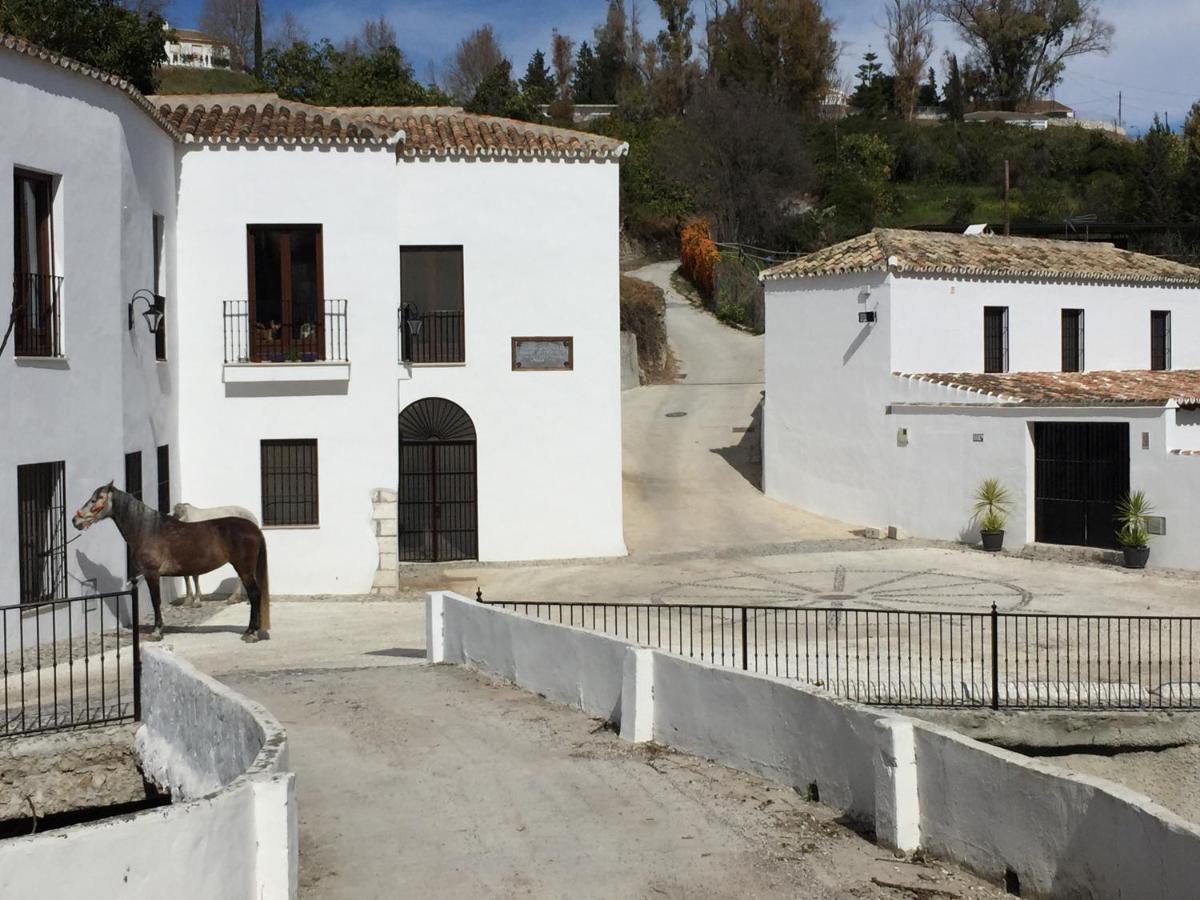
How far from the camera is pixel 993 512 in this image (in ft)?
78.8

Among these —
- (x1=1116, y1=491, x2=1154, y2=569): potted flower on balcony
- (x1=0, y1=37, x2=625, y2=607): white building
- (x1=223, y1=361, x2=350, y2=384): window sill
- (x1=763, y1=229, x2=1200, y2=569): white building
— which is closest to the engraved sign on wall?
(x1=0, y1=37, x2=625, y2=607): white building

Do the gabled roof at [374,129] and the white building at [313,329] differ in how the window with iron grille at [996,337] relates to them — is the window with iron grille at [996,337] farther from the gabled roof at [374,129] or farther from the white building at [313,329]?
the gabled roof at [374,129]

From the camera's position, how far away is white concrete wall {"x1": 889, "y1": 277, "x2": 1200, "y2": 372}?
26703 millimetres

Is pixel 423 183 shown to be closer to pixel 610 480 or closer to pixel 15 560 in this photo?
→ pixel 610 480

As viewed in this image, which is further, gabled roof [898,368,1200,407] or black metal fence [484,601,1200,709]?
gabled roof [898,368,1200,407]

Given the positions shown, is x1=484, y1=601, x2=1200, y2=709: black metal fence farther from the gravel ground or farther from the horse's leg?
the horse's leg

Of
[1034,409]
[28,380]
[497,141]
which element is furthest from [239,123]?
[1034,409]

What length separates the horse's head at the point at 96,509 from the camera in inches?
594

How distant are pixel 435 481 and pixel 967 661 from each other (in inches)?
425

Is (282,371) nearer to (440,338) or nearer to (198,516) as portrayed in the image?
(198,516)

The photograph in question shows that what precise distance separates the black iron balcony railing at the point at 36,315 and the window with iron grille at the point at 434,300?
7526mm

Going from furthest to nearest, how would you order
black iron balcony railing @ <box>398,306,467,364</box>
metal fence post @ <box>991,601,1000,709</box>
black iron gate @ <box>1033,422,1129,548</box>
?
black iron balcony railing @ <box>398,306,467,364</box> → black iron gate @ <box>1033,422,1129,548</box> → metal fence post @ <box>991,601,1000,709</box>

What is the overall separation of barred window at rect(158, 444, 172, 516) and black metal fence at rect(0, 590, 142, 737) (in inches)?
95.1

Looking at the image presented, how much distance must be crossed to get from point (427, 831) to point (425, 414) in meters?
14.3
